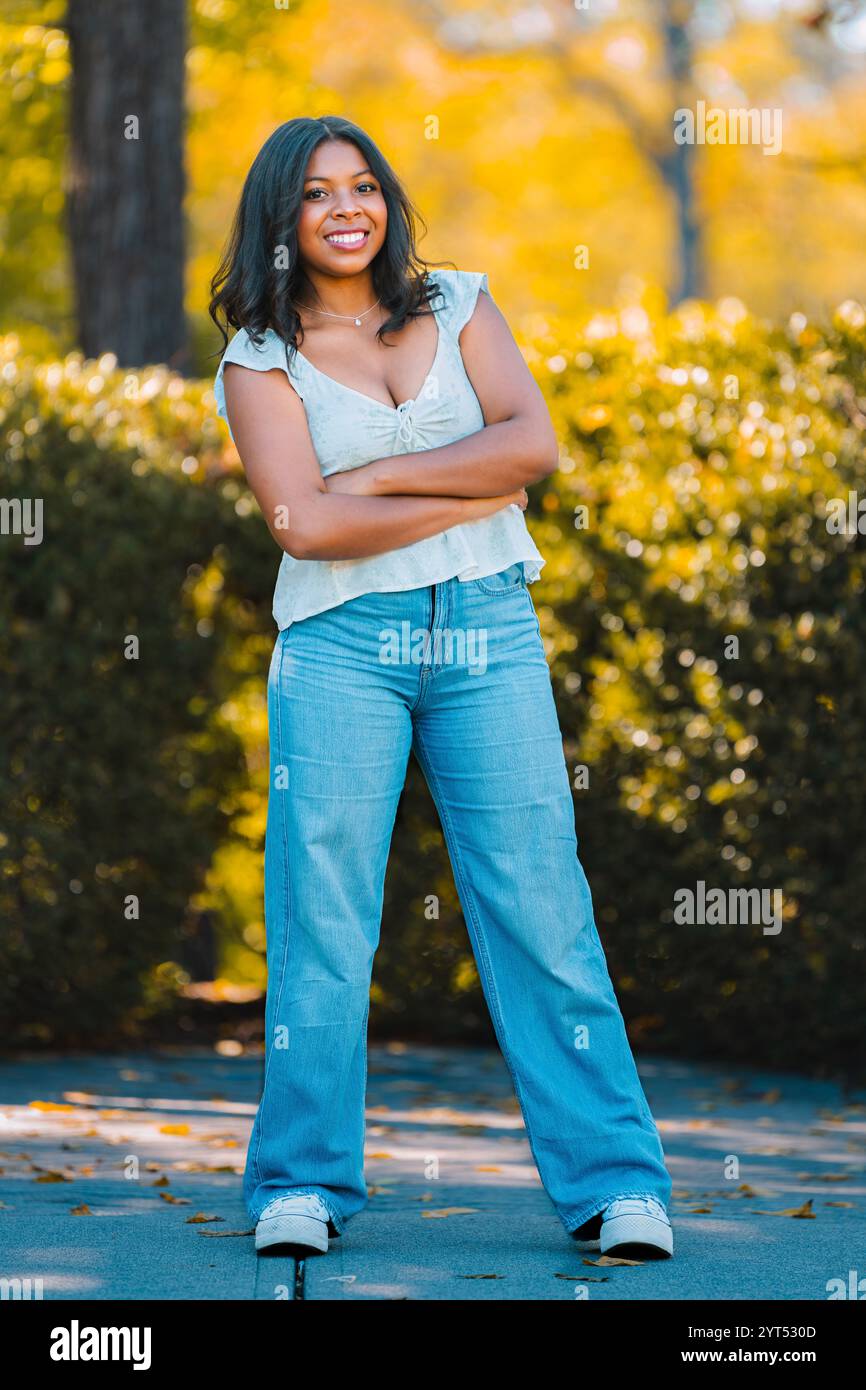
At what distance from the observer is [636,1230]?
299 centimetres

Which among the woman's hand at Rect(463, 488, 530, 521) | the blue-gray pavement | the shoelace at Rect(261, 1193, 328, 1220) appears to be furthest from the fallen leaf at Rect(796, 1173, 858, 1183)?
the woman's hand at Rect(463, 488, 530, 521)

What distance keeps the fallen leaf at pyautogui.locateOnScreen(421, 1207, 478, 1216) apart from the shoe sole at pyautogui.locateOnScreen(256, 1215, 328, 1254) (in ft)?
1.68

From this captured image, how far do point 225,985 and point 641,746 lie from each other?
215cm

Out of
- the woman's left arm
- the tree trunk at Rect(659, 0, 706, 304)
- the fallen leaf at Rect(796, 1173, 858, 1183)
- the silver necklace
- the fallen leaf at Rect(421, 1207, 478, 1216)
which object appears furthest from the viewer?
the tree trunk at Rect(659, 0, 706, 304)

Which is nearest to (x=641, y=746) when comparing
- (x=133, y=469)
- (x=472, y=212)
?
(x=133, y=469)

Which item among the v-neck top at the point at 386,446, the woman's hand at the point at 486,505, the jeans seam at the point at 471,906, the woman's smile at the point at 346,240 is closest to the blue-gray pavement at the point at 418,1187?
the jeans seam at the point at 471,906

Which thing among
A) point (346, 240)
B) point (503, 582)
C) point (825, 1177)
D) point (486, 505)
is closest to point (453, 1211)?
point (825, 1177)

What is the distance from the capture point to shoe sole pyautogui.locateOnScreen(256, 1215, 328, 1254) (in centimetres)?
302

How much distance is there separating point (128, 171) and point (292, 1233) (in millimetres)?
5502

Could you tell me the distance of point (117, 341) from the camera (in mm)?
7418

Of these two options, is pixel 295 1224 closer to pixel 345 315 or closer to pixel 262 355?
pixel 262 355

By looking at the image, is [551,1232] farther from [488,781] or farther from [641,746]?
[641,746]

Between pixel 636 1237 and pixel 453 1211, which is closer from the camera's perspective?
pixel 636 1237

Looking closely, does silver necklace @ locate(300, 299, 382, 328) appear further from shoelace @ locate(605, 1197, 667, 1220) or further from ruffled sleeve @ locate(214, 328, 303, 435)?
shoelace @ locate(605, 1197, 667, 1220)
